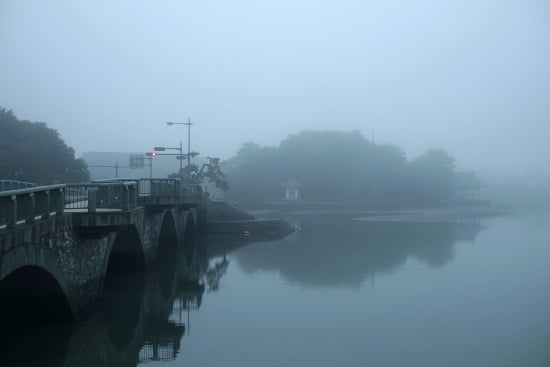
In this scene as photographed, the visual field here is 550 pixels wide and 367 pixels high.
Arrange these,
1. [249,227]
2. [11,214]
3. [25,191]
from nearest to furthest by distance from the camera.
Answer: [11,214] < [25,191] < [249,227]

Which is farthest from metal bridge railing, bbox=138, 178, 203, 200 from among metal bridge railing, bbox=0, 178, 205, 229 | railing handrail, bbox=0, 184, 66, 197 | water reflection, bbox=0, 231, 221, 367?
railing handrail, bbox=0, 184, 66, 197

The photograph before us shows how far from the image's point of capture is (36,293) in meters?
10.7

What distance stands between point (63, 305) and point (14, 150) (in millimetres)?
25871

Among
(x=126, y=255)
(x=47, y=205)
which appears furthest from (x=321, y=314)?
(x=47, y=205)

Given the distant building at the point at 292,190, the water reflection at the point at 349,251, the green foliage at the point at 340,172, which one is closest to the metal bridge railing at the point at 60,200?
the water reflection at the point at 349,251

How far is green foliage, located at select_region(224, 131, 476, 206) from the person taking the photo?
7088 centimetres

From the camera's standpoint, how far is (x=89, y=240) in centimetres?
1215

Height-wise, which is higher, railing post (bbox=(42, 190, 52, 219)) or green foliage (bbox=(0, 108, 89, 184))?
green foliage (bbox=(0, 108, 89, 184))

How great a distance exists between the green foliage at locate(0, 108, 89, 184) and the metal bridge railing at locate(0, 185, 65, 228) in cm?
2481

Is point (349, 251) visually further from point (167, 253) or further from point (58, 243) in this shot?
point (58, 243)

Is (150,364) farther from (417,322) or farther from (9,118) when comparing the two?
(9,118)

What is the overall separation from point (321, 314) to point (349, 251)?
41.6ft

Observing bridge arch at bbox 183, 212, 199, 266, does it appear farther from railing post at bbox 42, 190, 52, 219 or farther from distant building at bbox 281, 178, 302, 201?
distant building at bbox 281, 178, 302, 201

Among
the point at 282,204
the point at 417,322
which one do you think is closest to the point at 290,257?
the point at 417,322
